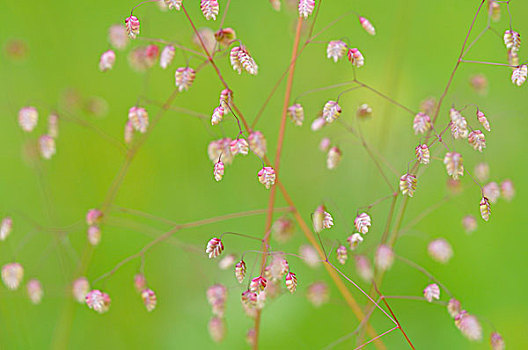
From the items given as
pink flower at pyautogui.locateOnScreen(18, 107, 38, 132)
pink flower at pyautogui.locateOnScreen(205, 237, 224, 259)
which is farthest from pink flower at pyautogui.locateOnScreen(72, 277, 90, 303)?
pink flower at pyautogui.locateOnScreen(205, 237, 224, 259)

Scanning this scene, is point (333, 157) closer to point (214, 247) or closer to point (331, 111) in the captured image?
point (331, 111)

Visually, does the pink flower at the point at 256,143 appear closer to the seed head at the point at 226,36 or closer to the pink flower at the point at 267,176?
the pink flower at the point at 267,176

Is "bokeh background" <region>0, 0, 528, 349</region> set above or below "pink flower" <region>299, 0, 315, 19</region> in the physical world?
below

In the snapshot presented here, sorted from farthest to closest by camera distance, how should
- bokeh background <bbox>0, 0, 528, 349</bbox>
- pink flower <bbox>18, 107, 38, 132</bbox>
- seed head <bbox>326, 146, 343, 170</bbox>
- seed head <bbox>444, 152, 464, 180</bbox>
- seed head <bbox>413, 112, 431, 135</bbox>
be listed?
1. bokeh background <bbox>0, 0, 528, 349</bbox>
2. pink flower <bbox>18, 107, 38, 132</bbox>
3. seed head <bbox>326, 146, 343, 170</bbox>
4. seed head <bbox>413, 112, 431, 135</bbox>
5. seed head <bbox>444, 152, 464, 180</bbox>

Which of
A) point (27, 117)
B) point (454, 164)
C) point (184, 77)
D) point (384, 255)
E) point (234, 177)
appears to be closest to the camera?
point (454, 164)

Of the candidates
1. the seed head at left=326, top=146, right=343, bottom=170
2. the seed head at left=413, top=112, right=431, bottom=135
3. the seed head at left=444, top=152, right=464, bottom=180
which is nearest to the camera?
the seed head at left=444, top=152, right=464, bottom=180

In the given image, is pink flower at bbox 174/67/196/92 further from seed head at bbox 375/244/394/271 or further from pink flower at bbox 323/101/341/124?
seed head at bbox 375/244/394/271

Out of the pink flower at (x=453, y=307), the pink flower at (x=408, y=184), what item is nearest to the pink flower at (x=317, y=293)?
the pink flower at (x=453, y=307)

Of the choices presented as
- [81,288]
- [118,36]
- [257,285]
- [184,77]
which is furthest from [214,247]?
[118,36]

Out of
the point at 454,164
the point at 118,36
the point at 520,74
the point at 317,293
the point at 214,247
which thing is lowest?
the point at 317,293

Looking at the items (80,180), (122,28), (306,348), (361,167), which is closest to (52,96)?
(80,180)
